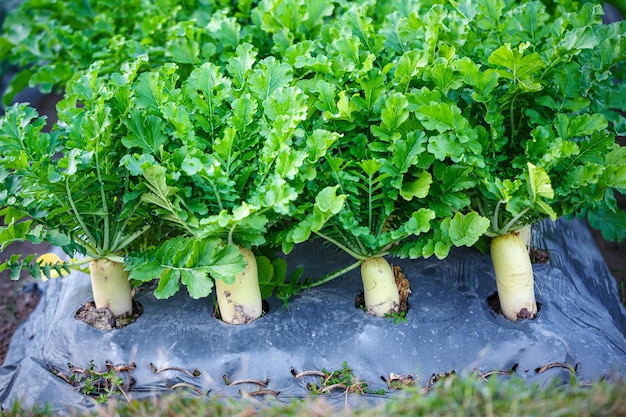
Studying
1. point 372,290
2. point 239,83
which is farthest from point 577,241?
point 239,83

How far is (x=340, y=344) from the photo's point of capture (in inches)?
107

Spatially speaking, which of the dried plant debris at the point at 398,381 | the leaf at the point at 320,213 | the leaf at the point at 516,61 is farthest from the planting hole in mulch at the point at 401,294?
the leaf at the point at 516,61

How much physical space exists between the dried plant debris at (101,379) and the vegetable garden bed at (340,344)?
0.01m

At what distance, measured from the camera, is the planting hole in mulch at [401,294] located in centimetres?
286

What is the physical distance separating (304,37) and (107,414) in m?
1.97

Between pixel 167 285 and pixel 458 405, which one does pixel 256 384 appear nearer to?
pixel 167 285

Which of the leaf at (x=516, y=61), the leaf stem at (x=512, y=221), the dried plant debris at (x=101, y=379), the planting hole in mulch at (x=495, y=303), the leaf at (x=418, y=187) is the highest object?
the leaf at (x=516, y=61)

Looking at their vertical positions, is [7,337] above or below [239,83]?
below

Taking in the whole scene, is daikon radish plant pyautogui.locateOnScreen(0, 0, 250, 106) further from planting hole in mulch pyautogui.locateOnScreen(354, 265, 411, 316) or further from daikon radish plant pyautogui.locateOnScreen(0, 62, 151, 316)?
planting hole in mulch pyautogui.locateOnScreen(354, 265, 411, 316)

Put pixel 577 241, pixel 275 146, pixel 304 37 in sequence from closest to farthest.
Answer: pixel 275 146, pixel 304 37, pixel 577 241

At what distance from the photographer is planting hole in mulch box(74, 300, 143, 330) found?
288cm

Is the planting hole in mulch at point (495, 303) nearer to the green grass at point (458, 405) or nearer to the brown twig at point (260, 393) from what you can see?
the green grass at point (458, 405)

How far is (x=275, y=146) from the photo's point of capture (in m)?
2.52

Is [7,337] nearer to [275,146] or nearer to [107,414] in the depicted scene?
[107,414]
